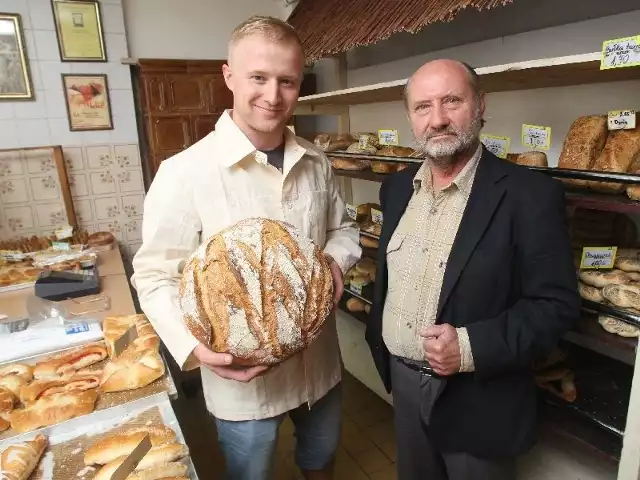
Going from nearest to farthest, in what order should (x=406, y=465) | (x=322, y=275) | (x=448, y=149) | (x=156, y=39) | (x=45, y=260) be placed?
1. (x=322, y=275)
2. (x=448, y=149)
3. (x=406, y=465)
4. (x=45, y=260)
5. (x=156, y=39)

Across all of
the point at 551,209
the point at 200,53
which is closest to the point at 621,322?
the point at 551,209

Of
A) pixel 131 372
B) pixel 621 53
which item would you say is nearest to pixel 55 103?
pixel 131 372

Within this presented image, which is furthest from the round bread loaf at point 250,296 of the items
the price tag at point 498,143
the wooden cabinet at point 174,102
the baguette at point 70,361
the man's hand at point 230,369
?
the wooden cabinet at point 174,102

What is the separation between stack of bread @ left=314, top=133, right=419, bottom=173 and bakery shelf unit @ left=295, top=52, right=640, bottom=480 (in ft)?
0.49

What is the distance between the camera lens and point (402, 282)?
133 centimetres

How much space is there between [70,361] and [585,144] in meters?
1.67

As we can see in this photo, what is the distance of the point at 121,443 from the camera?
0.97m

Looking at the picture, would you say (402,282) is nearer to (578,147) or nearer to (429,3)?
(578,147)

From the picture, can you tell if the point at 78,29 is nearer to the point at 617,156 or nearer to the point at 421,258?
the point at 421,258

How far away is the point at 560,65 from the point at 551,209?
0.36m

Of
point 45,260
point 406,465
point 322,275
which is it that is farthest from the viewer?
point 45,260

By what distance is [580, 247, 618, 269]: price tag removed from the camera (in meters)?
1.31

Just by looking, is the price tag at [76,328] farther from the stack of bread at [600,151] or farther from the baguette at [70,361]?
the stack of bread at [600,151]

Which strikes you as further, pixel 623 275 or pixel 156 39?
pixel 156 39
